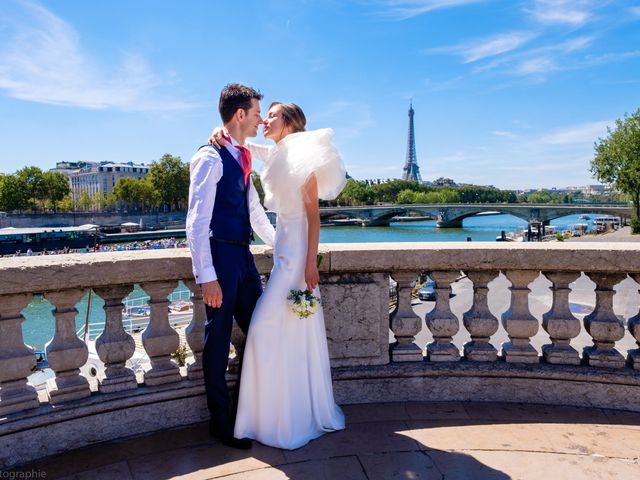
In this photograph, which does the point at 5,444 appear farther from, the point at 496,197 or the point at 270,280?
the point at 496,197

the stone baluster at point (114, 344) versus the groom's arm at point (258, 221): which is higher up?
the groom's arm at point (258, 221)

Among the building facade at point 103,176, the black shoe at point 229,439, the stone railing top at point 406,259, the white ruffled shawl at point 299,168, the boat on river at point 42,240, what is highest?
the building facade at point 103,176

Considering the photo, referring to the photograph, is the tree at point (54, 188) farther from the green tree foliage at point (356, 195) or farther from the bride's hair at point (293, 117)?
the bride's hair at point (293, 117)

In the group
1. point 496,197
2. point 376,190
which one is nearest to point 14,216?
point 376,190

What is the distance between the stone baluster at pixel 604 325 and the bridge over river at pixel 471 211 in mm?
61641

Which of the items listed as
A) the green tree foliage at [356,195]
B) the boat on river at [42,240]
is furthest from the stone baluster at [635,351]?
the green tree foliage at [356,195]

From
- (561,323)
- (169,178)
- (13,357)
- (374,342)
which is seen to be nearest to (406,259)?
(374,342)

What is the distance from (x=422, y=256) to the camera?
3.20 m

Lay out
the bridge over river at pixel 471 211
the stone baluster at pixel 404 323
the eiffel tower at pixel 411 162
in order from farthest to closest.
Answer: the eiffel tower at pixel 411 162, the bridge over river at pixel 471 211, the stone baluster at pixel 404 323

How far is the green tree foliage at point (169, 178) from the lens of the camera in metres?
81.1

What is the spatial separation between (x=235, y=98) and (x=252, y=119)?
0.46 ft

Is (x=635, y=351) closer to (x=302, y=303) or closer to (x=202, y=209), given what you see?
(x=302, y=303)

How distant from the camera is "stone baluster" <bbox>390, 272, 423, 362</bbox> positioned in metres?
3.26

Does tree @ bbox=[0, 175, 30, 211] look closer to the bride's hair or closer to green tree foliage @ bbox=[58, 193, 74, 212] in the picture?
green tree foliage @ bbox=[58, 193, 74, 212]
